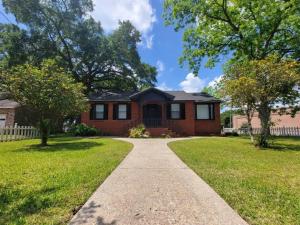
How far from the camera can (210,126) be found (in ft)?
77.0

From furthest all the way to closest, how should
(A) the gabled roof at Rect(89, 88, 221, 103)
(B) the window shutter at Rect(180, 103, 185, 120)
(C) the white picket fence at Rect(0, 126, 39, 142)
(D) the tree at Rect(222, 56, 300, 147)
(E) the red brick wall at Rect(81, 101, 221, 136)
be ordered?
(B) the window shutter at Rect(180, 103, 185, 120) → (E) the red brick wall at Rect(81, 101, 221, 136) → (A) the gabled roof at Rect(89, 88, 221, 103) → (C) the white picket fence at Rect(0, 126, 39, 142) → (D) the tree at Rect(222, 56, 300, 147)

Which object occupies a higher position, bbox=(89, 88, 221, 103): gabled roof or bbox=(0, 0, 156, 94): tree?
bbox=(0, 0, 156, 94): tree

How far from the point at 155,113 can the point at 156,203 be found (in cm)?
2017

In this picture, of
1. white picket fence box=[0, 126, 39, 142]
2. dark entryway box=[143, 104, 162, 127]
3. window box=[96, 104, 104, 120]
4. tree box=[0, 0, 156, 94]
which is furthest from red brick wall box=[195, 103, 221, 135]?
white picket fence box=[0, 126, 39, 142]

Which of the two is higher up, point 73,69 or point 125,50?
point 125,50

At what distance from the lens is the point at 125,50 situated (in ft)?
98.8

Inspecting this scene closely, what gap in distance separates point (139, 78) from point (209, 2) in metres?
14.9

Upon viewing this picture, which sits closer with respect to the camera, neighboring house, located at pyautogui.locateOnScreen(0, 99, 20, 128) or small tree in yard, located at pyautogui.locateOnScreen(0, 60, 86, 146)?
small tree in yard, located at pyautogui.locateOnScreen(0, 60, 86, 146)

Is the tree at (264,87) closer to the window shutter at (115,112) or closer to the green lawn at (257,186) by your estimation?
the green lawn at (257,186)

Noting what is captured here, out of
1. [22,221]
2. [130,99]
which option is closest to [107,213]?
[22,221]

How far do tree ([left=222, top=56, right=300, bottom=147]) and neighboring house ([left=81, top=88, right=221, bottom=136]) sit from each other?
9.58 metres

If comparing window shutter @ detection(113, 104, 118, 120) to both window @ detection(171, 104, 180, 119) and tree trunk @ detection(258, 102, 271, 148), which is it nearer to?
window @ detection(171, 104, 180, 119)

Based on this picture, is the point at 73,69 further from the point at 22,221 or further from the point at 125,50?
the point at 22,221

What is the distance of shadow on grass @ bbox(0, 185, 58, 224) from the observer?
11.2 ft
